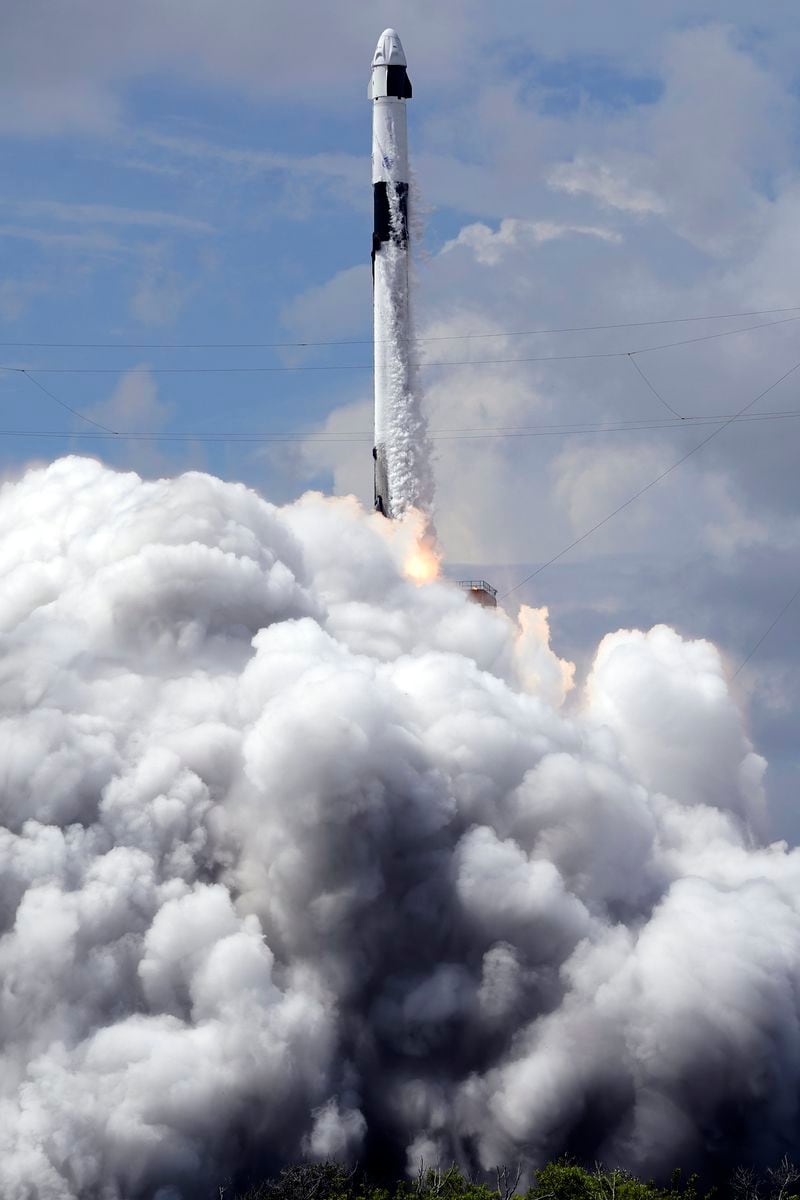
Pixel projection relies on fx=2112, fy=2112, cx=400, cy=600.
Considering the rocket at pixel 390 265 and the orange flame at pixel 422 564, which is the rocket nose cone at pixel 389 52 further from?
the orange flame at pixel 422 564

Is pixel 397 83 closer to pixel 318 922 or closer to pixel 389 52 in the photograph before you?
pixel 389 52

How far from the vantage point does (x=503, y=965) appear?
7612cm

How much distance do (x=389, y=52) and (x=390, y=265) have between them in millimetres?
9159

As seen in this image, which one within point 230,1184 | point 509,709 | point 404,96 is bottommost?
point 230,1184

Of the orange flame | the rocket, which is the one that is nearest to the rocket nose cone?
the rocket

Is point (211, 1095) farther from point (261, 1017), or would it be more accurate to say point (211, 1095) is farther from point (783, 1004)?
point (783, 1004)

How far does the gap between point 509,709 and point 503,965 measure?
10.7 metres

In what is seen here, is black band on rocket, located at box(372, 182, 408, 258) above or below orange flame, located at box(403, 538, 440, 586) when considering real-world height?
above

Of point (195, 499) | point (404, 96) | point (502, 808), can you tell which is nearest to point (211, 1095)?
point (502, 808)

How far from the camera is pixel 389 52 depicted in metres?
91.2

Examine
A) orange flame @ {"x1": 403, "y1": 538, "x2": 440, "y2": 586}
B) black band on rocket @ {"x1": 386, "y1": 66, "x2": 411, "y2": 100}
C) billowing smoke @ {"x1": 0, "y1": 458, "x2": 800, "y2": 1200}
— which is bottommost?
billowing smoke @ {"x1": 0, "y1": 458, "x2": 800, "y2": 1200}

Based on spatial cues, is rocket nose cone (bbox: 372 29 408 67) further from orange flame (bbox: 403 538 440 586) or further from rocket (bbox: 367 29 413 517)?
orange flame (bbox: 403 538 440 586)

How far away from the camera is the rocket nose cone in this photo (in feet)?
299

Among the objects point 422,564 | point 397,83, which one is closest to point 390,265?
point 397,83
